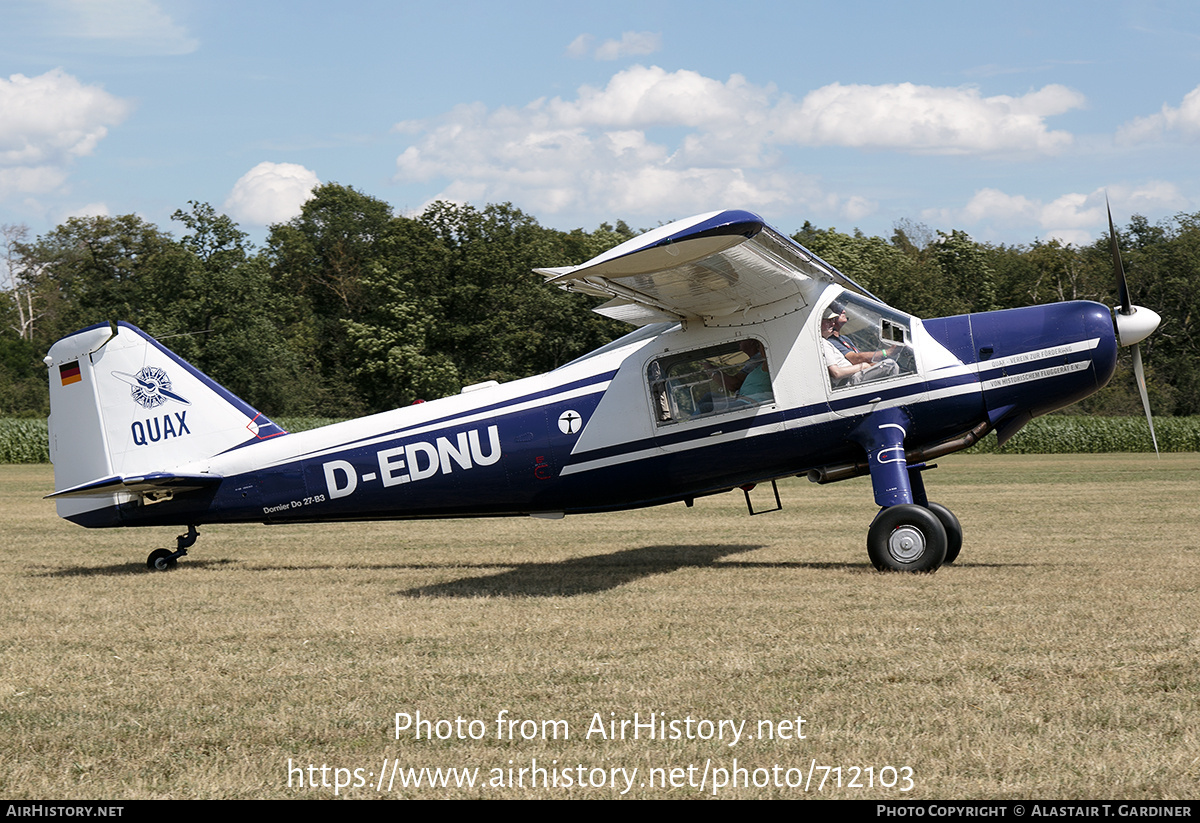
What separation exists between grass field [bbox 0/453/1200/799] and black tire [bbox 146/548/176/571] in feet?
1.38

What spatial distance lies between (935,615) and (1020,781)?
3753 mm

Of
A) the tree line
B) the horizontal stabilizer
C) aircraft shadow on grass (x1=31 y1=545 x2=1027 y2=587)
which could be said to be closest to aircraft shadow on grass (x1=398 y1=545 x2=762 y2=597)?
aircraft shadow on grass (x1=31 y1=545 x2=1027 y2=587)

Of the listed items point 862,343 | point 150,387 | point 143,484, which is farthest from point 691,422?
point 150,387

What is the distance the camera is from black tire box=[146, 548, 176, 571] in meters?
12.2

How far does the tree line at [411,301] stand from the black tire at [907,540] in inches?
2077

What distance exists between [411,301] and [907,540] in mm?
59054

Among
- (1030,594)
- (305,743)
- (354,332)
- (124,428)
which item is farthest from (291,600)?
(354,332)

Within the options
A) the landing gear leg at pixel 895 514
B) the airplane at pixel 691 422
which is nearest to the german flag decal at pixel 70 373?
the airplane at pixel 691 422

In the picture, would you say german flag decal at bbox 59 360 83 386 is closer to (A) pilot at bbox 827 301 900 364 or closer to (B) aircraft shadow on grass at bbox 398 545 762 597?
(B) aircraft shadow on grass at bbox 398 545 762 597

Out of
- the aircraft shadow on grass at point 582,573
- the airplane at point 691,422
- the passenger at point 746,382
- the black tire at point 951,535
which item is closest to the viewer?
the aircraft shadow on grass at point 582,573

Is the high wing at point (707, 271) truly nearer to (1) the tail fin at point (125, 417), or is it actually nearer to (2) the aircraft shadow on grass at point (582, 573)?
(2) the aircraft shadow on grass at point (582, 573)

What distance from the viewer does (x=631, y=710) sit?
5445mm

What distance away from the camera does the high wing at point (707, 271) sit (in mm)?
8578

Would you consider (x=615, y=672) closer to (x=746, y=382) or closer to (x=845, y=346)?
(x=746, y=382)
